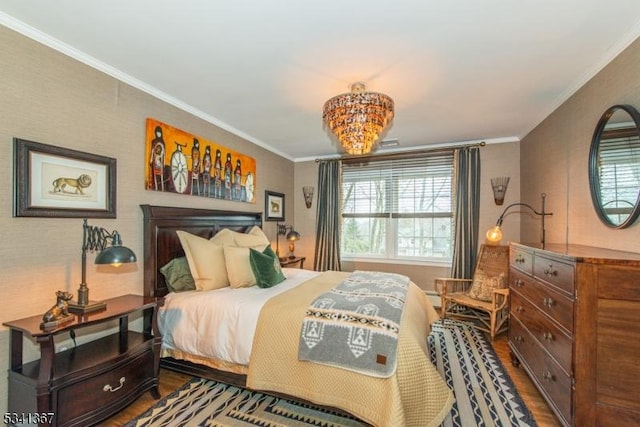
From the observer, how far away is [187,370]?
2285mm

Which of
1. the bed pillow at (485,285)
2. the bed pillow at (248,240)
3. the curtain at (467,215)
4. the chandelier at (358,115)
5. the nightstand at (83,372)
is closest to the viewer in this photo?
the nightstand at (83,372)

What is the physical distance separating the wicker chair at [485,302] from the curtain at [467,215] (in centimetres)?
20

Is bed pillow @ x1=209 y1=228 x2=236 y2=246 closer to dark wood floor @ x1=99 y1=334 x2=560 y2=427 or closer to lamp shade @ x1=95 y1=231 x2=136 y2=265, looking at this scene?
lamp shade @ x1=95 y1=231 x2=136 y2=265

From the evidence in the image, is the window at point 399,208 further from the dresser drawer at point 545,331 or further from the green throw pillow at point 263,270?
the green throw pillow at point 263,270

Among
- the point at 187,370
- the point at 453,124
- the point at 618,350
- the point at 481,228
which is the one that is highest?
the point at 453,124

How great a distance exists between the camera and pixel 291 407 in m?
1.99

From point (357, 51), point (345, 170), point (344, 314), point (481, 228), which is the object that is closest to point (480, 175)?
point (481, 228)

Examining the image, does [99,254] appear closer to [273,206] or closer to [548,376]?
[273,206]

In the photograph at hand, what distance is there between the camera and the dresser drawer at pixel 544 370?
1.63m

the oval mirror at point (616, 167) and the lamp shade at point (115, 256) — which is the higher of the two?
the oval mirror at point (616, 167)

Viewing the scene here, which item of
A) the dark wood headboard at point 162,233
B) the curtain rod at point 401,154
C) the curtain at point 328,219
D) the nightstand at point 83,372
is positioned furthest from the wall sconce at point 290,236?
the nightstand at point 83,372

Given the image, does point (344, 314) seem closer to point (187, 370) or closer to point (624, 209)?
point (187, 370)

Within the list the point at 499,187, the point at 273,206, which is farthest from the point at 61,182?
the point at 499,187

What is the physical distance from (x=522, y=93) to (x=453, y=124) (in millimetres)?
840
